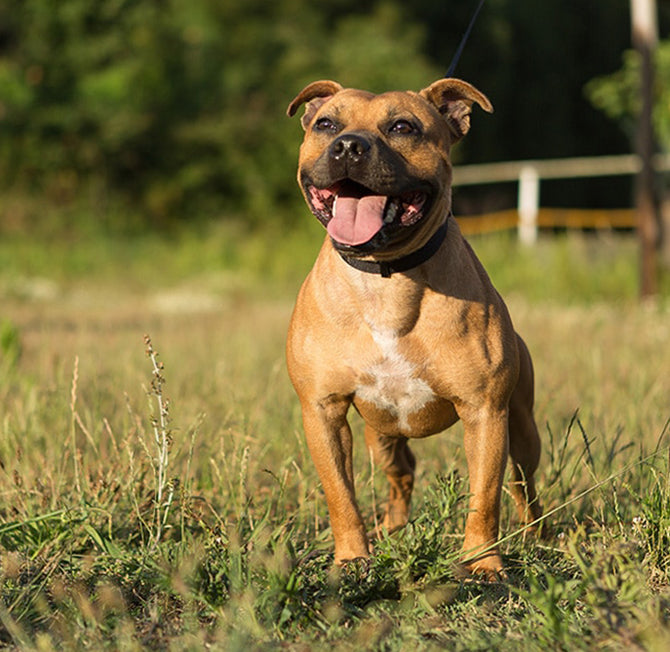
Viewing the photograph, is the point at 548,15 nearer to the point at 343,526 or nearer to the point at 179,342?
the point at 179,342

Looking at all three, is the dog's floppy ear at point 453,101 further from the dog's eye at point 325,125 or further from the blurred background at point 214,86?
the blurred background at point 214,86

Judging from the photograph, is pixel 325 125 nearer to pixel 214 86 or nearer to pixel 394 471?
pixel 394 471

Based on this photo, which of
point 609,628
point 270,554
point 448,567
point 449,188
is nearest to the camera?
point 609,628

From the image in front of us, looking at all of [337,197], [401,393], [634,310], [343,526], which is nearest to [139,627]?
→ [343,526]

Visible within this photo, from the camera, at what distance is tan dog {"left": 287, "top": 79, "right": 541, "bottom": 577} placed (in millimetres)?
3029

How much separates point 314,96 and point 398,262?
0.80 m

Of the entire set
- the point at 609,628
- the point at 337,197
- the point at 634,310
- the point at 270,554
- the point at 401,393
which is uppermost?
the point at 337,197

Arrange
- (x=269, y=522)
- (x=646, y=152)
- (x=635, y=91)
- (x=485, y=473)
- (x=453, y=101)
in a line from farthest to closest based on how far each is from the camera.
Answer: (x=635, y=91), (x=646, y=152), (x=453, y=101), (x=269, y=522), (x=485, y=473)

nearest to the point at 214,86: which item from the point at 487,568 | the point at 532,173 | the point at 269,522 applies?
the point at 532,173

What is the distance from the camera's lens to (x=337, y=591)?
105 inches

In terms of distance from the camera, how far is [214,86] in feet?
72.8

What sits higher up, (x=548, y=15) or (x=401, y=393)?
(x=548, y=15)

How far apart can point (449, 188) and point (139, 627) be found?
1628 millimetres

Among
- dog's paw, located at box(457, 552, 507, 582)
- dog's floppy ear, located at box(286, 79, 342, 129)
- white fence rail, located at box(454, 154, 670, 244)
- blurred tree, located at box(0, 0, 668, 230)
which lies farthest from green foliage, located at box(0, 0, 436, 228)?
dog's paw, located at box(457, 552, 507, 582)
